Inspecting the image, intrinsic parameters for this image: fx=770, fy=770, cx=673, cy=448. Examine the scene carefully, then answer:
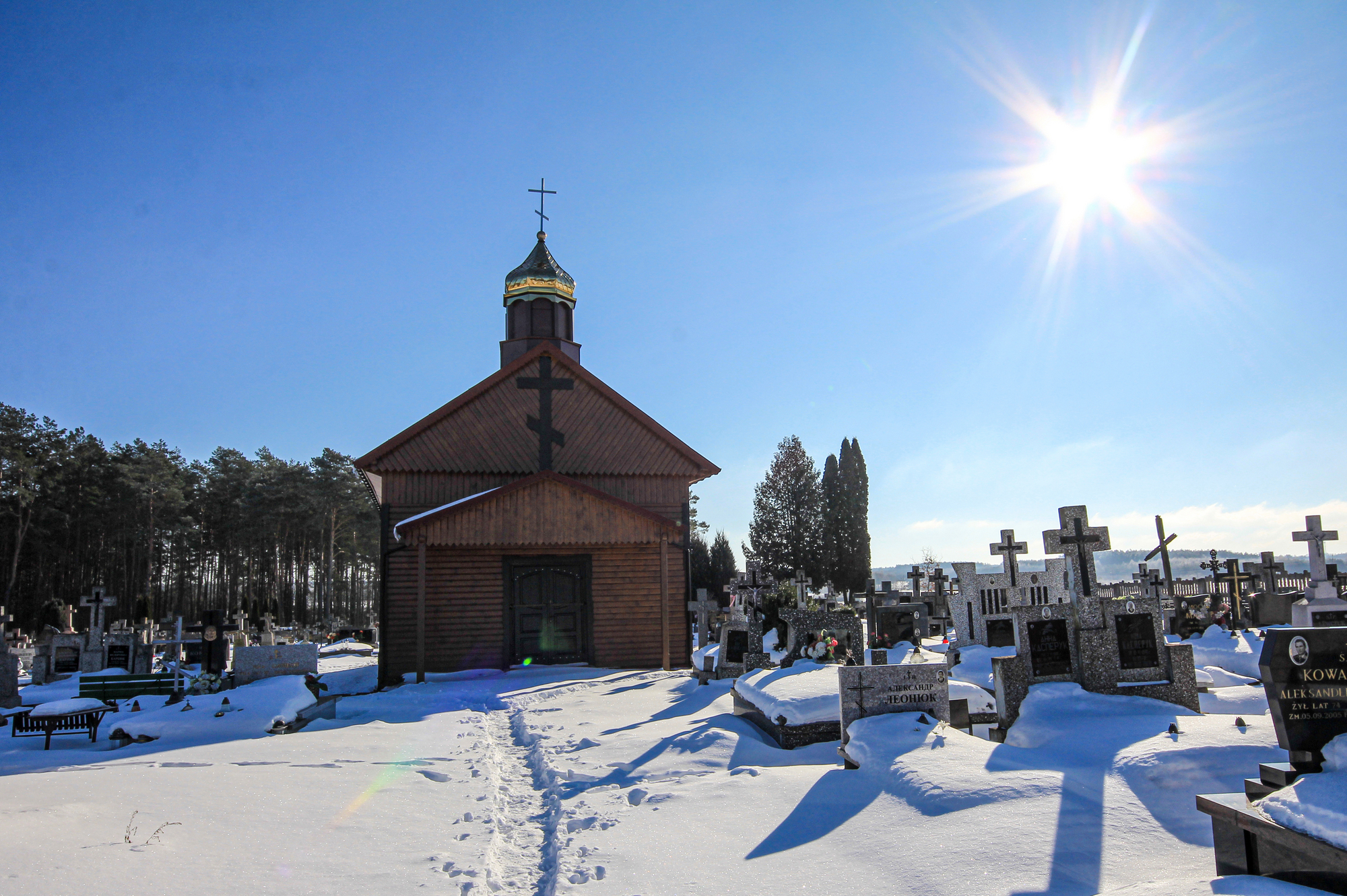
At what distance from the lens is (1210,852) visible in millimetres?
4000

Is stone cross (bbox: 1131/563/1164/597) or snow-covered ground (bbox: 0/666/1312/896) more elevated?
stone cross (bbox: 1131/563/1164/597)

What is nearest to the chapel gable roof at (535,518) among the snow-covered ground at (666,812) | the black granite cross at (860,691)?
the snow-covered ground at (666,812)

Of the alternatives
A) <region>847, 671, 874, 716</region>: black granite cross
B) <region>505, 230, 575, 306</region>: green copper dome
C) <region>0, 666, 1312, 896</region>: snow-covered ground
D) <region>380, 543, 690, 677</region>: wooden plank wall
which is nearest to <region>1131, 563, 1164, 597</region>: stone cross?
<region>380, 543, 690, 677</region>: wooden plank wall

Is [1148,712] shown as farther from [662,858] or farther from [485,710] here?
[485,710]

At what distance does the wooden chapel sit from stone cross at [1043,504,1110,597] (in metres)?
7.81

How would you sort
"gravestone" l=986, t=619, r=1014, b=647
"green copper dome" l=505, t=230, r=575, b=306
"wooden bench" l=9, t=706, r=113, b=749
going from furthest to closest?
1. "green copper dome" l=505, t=230, r=575, b=306
2. "gravestone" l=986, t=619, r=1014, b=647
3. "wooden bench" l=9, t=706, r=113, b=749

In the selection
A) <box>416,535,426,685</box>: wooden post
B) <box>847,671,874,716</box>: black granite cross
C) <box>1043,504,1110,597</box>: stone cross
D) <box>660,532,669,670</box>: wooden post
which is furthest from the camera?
<box>660,532,669,670</box>: wooden post

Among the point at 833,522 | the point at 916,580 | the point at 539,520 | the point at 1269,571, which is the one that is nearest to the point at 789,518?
the point at 833,522

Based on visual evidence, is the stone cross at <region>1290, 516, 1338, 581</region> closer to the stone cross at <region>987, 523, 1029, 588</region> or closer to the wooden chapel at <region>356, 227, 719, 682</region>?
the stone cross at <region>987, 523, 1029, 588</region>

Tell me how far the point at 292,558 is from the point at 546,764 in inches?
1992

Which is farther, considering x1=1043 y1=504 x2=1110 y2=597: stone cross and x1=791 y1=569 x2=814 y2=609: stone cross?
x1=791 y1=569 x2=814 y2=609: stone cross

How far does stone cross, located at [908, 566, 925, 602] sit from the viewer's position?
87.2 ft

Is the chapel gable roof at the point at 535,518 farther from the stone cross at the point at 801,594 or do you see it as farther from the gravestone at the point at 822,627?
the stone cross at the point at 801,594

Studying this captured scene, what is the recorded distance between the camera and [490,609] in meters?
17.3
